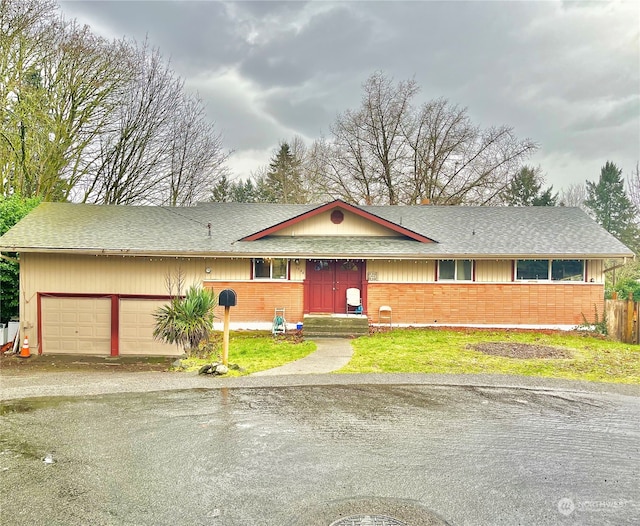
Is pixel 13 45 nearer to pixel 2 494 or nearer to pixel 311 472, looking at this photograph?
pixel 2 494

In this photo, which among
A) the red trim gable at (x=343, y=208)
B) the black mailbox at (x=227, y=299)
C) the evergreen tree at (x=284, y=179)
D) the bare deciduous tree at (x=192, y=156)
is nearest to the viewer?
the black mailbox at (x=227, y=299)

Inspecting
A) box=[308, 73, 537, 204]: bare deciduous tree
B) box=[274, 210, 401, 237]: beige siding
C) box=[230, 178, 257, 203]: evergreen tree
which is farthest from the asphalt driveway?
box=[230, 178, 257, 203]: evergreen tree

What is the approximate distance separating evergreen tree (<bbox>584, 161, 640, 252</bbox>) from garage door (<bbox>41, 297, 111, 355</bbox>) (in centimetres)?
4894

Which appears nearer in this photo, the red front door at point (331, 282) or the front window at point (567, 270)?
the front window at point (567, 270)

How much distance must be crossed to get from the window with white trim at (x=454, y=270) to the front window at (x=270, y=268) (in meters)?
5.90

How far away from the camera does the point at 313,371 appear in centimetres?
992

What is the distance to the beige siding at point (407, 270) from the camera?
15.9 metres

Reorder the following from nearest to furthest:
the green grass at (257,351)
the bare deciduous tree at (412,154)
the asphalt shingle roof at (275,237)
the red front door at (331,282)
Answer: the green grass at (257,351)
the asphalt shingle roof at (275,237)
the red front door at (331,282)
the bare deciduous tree at (412,154)

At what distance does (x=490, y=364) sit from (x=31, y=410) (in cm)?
979

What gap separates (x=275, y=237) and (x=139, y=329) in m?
6.00

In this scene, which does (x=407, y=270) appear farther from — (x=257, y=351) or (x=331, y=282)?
(x=257, y=351)

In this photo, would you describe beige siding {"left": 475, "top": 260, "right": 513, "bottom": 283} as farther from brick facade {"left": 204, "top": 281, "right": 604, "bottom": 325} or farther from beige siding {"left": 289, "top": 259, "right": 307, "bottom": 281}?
beige siding {"left": 289, "top": 259, "right": 307, "bottom": 281}

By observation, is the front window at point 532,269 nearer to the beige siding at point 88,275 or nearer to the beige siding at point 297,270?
the beige siding at point 297,270

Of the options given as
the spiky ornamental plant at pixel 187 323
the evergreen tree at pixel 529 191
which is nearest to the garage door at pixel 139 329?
the spiky ornamental plant at pixel 187 323
